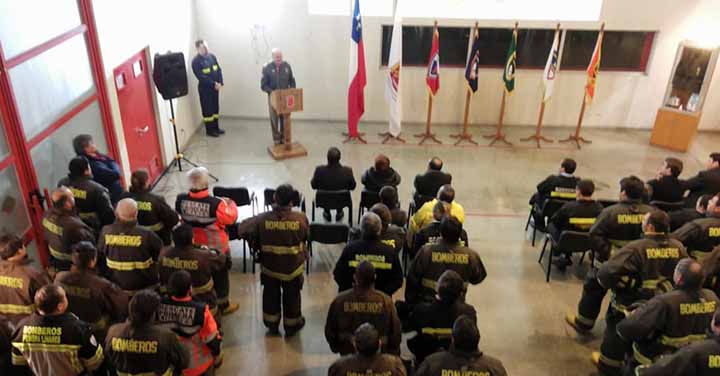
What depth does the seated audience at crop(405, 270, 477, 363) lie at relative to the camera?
357cm

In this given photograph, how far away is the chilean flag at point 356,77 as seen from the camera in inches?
356

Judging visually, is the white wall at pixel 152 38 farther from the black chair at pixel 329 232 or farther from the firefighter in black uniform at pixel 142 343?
the firefighter in black uniform at pixel 142 343

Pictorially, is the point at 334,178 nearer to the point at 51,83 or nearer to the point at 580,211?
the point at 580,211

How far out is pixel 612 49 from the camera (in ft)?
32.4

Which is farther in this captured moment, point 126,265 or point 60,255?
point 60,255

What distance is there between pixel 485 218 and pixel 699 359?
4.10 meters

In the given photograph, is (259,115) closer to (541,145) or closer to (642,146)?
(541,145)

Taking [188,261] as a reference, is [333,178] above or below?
below

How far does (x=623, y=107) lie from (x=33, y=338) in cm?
1020

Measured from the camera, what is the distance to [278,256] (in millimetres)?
4699

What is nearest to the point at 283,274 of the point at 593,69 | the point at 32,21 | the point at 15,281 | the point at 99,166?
the point at 15,281

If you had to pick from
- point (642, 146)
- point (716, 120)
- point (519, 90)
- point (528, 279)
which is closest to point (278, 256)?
point (528, 279)

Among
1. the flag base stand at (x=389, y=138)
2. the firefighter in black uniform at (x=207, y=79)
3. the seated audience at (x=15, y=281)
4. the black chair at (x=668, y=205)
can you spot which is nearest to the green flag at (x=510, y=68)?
the flag base stand at (x=389, y=138)

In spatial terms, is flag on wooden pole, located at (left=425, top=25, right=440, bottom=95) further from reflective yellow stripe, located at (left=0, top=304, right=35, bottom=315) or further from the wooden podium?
reflective yellow stripe, located at (left=0, top=304, right=35, bottom=315)
